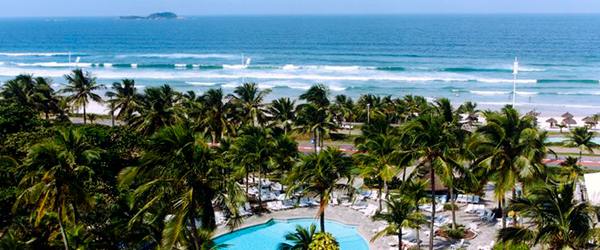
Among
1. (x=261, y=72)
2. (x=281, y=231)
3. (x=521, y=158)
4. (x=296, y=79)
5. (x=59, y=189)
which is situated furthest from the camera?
(x=261, y=72)

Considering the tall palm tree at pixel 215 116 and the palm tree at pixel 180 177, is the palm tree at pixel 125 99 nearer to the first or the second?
the tall palm tree at pixel 215 116

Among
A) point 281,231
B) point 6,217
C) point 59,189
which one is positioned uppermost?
point 59,189

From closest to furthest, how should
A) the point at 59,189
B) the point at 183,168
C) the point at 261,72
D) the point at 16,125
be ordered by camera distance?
the point at 183,168 → the point at 59,189 → the point at 16,125 → the point at 261,72

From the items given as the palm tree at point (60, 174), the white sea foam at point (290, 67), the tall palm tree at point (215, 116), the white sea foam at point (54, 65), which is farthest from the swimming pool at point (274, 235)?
the white sea foam at point (54, 65)

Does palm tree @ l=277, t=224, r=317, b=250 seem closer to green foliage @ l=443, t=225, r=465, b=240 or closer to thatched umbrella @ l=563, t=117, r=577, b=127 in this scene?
green foliage @ l=443, t=225, r=465, b=240

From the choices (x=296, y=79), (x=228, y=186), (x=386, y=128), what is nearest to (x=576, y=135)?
(x=386, y=128)

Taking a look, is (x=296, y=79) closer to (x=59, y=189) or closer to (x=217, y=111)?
(x=217, y=111)
